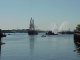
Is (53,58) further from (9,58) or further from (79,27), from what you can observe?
(79,27)

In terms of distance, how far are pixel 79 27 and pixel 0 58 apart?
380ft

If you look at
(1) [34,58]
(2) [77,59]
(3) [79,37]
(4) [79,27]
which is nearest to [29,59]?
(1) [34,58]

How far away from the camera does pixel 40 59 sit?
214ft

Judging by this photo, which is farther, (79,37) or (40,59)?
(79,37)

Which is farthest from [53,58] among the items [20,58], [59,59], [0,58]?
[0,58]

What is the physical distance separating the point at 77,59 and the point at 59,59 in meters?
4.12

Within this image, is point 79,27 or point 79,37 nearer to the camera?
point 79,37

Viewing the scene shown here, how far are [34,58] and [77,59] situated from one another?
33.3 feet

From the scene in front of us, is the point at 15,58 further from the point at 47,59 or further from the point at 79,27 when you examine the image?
the point at 79,27

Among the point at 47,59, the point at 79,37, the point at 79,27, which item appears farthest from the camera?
the point at 79,27

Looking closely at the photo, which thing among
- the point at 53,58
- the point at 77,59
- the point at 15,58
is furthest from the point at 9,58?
the point at 77,59

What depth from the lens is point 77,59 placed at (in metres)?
65.4

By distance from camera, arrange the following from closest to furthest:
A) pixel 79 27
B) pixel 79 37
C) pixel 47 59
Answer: pixel 47 59
pixel 79 37
pixel 79 27

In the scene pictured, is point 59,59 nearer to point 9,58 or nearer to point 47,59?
point 47,59
